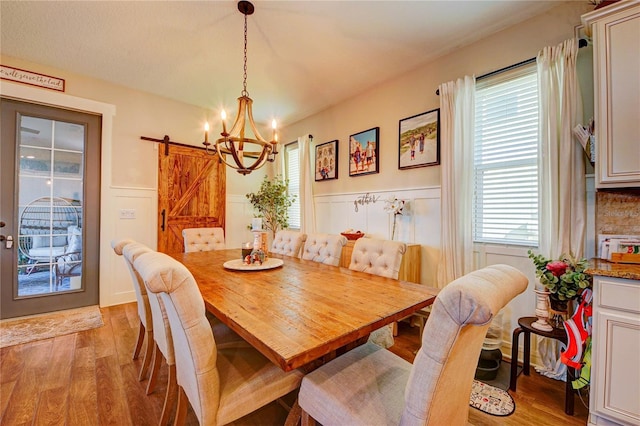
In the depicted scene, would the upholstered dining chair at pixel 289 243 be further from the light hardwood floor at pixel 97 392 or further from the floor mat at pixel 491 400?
the floor mat at pixel 491 400

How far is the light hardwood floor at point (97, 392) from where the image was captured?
1.62m

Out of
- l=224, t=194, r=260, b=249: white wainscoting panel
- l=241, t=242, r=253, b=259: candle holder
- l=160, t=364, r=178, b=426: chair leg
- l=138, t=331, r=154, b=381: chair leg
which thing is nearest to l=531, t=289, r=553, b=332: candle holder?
l=241, t=242, r=253, b=259: candle holder

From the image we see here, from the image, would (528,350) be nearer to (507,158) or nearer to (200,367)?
(507,158)

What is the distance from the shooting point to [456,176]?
2572 millimetres

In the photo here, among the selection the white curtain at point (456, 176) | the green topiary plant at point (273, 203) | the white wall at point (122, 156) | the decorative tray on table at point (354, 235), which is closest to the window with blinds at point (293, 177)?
the green topiary plant at point (273, 203)

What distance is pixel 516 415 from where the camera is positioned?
166 cm

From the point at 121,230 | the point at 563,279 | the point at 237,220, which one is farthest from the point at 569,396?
the point at 121,230

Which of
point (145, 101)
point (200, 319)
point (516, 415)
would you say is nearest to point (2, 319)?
point (145, 101)

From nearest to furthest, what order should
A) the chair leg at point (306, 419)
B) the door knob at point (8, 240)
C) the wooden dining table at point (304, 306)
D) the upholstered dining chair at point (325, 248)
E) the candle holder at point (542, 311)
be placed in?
the wooden dining table at point (304, 306) < the chair leg at point (306, 419) < the candle holder at point (542, 311) < the upholstered dining chair at point (325, 248) < the door knob at point (8, 240)

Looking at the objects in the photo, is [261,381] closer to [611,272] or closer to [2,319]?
[611,272]

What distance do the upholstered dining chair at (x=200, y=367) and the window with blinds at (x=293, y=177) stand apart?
360 centimetres

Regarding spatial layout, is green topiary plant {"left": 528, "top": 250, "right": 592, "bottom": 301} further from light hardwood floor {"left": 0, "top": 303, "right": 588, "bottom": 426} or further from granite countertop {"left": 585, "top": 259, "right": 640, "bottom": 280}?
light hardwood floor {"left": 0, "top": 303, "right": 588, "bottom": 426}

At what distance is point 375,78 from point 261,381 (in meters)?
3.26

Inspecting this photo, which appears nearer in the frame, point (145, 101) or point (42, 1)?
point (42, 1)
